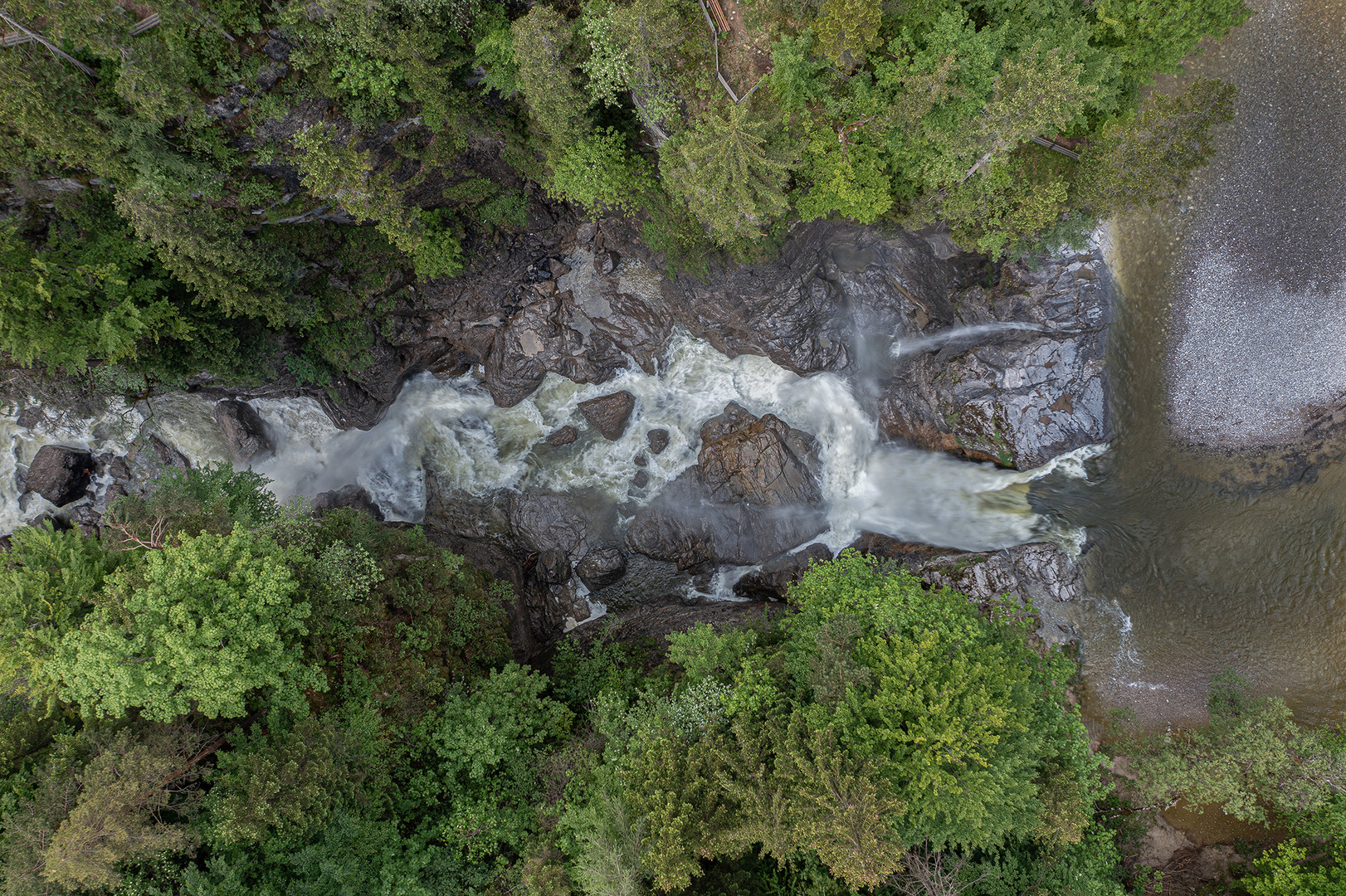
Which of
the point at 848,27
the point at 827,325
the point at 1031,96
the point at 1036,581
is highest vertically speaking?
the point at 848,27

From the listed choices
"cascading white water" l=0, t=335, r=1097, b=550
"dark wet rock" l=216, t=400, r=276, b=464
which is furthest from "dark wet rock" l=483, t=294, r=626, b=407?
"dark wet rock" l=216, t=400, r=276, b=464

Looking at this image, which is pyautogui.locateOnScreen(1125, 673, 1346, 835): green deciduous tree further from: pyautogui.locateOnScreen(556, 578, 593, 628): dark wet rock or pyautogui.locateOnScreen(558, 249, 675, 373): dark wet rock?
pyautogui.locateOnScreen(558, 249, 675, 373): dark wet rock

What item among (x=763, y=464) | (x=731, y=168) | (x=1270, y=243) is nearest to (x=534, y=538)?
(x=763, y=464)

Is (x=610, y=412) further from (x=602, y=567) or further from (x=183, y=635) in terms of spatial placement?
(x=183, y=635)

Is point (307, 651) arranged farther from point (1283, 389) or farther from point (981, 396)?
point (1283, 389)

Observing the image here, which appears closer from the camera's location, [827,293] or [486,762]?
[486,762]

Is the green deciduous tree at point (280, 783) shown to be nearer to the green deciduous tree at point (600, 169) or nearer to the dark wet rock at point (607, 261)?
the green deciduous tree at point (600, 169)

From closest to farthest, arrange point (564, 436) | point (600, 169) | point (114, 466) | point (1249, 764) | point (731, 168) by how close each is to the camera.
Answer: point (731, 168)
point (600, 169)
point (1249, 764)
point (114, 466)
point (564, 436)

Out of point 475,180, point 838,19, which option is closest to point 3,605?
point 475,180
